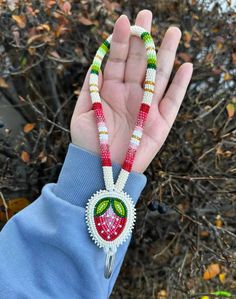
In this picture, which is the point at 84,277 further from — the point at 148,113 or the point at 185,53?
the point at 185,53

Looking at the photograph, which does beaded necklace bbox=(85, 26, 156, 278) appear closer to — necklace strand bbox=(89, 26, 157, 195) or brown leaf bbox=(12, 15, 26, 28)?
necklace strand bbox=(89, 26, 157, 195)

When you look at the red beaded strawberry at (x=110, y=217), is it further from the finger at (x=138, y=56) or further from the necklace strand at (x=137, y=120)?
the finger at (x=138, y=56)

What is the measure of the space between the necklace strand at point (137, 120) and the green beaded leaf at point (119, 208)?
29mm

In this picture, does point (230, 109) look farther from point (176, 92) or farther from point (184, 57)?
point (176, 92)

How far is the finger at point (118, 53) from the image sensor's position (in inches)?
43.6

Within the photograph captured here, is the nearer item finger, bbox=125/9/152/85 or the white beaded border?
the white beaded border

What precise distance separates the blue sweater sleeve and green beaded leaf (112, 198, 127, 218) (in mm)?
48

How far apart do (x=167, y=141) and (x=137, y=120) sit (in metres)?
0.52

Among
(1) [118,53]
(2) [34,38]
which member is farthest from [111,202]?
(2) [34,38]

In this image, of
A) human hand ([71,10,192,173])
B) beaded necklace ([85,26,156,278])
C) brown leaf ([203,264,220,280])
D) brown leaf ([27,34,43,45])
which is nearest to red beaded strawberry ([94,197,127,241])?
beaded necklace ([85,26,156,278])

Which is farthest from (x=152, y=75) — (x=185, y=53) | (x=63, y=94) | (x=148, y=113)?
(x=63, y=94)

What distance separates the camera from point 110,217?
1.01m

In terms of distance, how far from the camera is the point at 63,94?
199 cm

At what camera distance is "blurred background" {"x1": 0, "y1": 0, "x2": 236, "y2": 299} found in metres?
1.51
